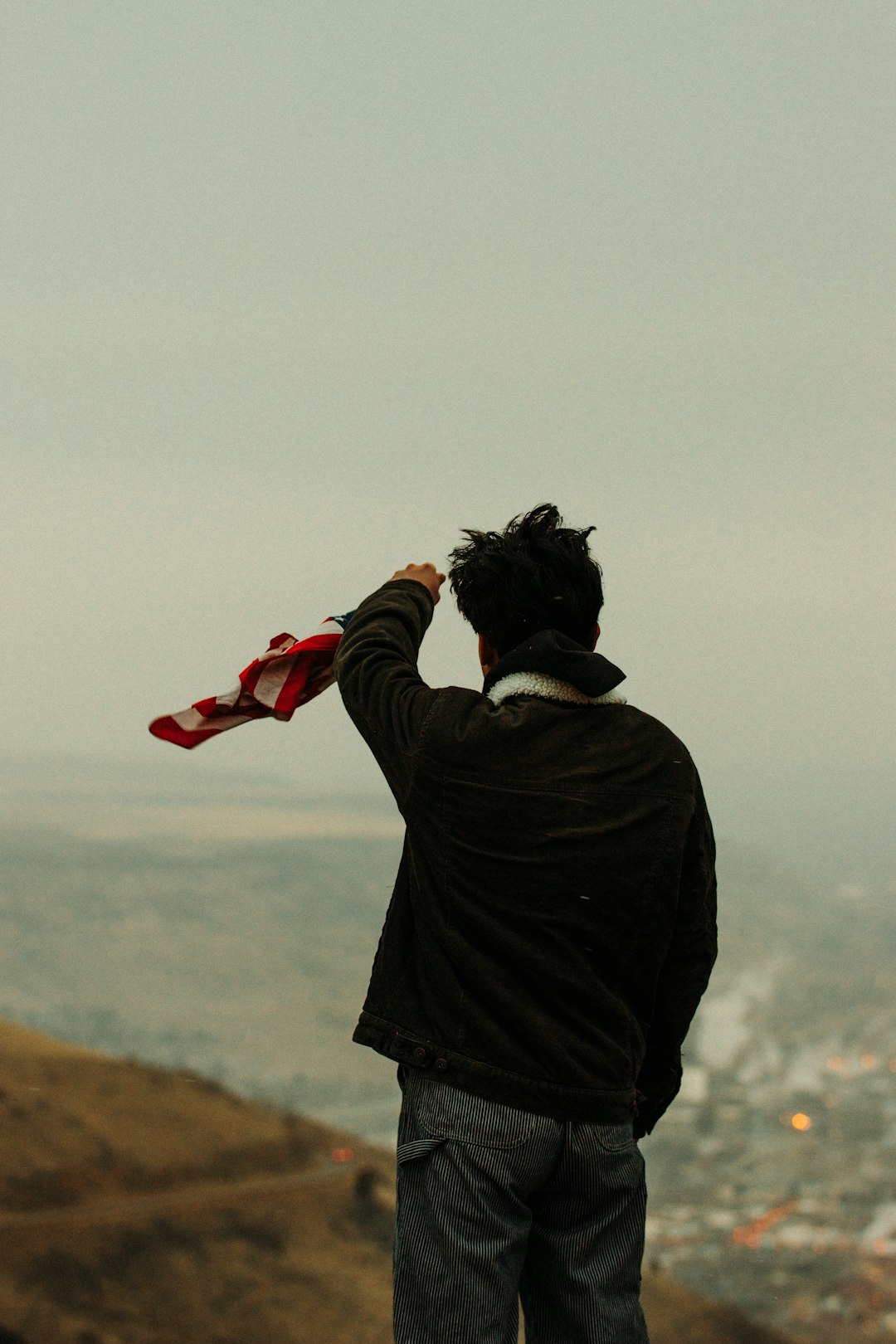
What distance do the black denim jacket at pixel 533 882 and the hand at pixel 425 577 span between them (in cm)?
27

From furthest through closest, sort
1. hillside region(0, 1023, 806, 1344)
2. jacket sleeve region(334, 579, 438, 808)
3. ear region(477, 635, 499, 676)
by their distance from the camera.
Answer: hillside region(0, 1023, 806, 1344) → ear region(477, 635, 499, 676) → jacket sleeve region(334, 579, 438, 808)

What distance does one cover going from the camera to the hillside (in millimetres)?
3070

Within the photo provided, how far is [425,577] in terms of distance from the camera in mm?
1767

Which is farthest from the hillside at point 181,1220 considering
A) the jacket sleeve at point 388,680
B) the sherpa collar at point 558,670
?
the sherpa collar at point 558,670

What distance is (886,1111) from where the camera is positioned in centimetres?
734

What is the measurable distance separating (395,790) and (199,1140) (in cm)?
281

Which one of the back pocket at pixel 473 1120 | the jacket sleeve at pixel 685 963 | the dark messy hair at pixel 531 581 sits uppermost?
the dark messy hair at pixel 531 581

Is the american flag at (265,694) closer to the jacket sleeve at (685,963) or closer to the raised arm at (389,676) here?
the raised arm at (389,676)

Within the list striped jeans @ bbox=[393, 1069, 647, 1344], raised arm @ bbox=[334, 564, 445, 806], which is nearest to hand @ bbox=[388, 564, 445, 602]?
raised arm @ bbox=[334, 564, 445, 806]

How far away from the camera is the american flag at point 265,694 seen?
1891mm

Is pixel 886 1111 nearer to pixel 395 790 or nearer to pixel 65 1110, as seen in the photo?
pixel 65 1110

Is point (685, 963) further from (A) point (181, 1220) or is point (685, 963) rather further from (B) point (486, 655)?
(A) point (181, 1220)

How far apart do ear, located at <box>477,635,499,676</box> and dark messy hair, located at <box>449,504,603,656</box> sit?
16 millimetres

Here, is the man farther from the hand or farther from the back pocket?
the hand
